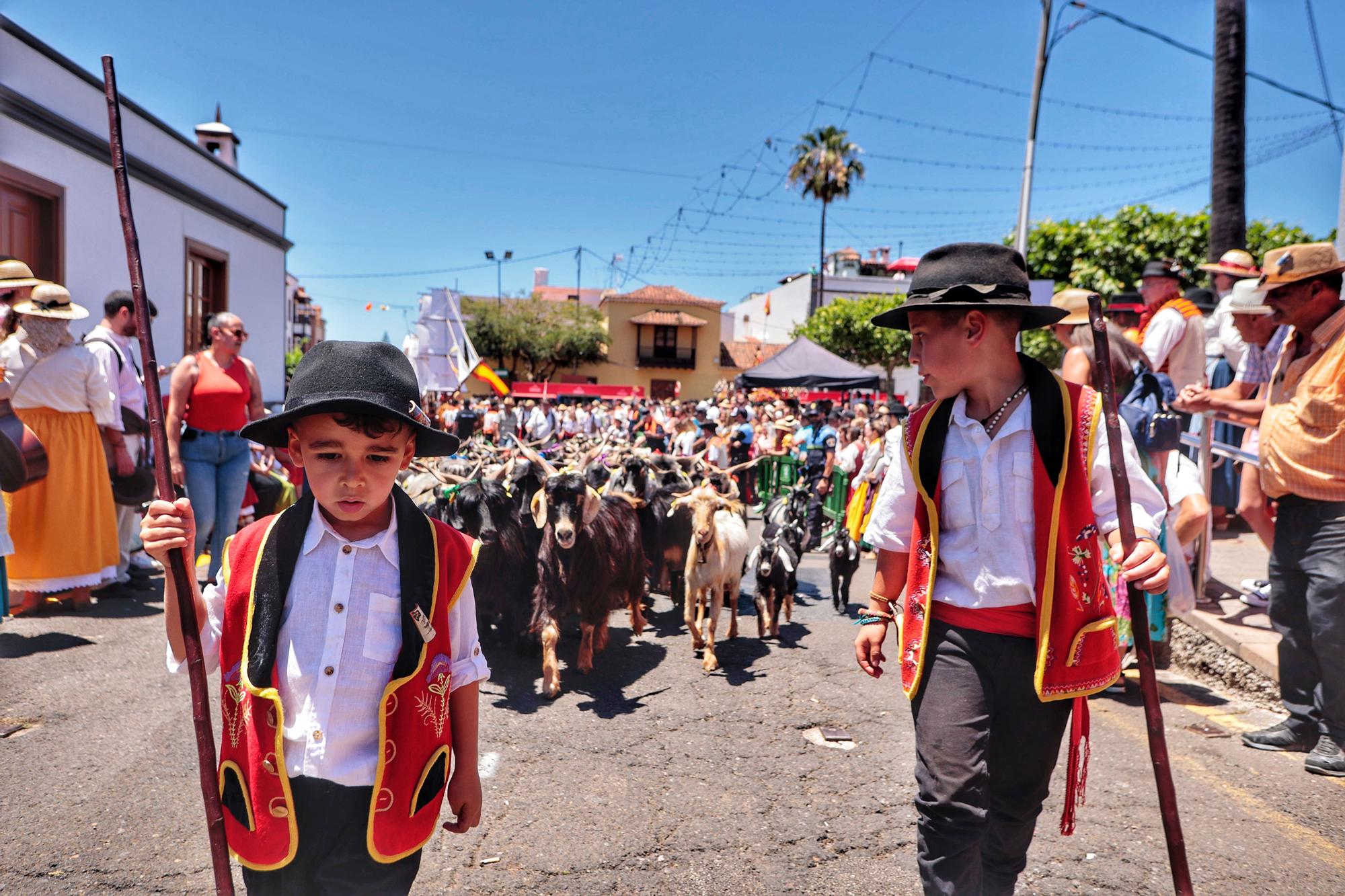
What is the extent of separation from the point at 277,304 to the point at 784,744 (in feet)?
55.9

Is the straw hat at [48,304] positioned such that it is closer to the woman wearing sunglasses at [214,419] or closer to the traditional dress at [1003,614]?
the woman wearing sunglasses at [214,419]

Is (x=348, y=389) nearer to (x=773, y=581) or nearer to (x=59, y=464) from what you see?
(x=773, y=581)

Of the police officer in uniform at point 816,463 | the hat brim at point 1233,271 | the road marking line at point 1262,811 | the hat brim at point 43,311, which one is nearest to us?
the road marking line at point 1262,811

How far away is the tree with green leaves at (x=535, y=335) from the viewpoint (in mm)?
55406

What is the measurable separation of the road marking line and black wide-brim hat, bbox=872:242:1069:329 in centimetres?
184

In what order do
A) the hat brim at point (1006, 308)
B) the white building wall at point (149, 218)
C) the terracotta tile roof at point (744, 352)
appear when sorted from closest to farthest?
the hat brim at point (1006, 308), the white building wall at point (149, 218), the terracotta tile roof at point (744, 352)

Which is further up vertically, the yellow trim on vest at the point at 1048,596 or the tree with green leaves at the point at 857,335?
the tree with green leaves at the point at 857,335

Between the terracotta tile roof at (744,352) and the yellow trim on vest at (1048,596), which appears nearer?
the yellow trim on vest at (1048,596)

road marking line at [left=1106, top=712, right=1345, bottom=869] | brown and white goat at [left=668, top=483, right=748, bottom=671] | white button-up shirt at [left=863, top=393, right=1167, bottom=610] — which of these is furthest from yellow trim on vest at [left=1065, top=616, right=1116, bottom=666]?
brown and white goat at [left=668, top=483, right=748, bottom=671]

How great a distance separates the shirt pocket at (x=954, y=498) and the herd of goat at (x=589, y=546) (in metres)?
3.38


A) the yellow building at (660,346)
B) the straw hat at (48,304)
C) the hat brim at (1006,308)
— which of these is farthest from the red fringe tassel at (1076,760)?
the yellow building at (660,346)

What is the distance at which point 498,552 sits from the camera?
6.10m

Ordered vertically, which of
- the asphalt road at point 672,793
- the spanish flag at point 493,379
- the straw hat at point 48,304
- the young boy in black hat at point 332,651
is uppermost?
the straw hat at point 48,304

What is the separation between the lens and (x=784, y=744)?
447 centimetres
